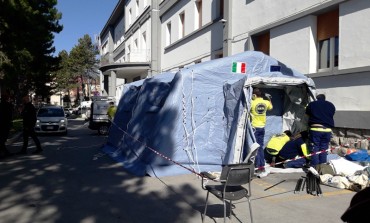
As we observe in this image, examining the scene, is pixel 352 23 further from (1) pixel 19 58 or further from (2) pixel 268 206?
(1) pixel 19 58

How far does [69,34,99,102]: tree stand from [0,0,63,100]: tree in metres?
35.0

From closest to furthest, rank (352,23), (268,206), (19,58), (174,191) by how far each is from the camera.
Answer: (268,206)
(174,191)
(352,23)
(19,58)

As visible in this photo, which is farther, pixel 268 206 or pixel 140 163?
pixel 140 163

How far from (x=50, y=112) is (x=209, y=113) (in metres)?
14.2

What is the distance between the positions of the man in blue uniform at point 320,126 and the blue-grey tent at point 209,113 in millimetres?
1170

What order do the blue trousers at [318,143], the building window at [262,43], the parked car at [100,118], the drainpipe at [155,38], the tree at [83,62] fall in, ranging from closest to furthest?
the blue trousers at [318,143], the building window at [262,43], the parked car at [100,118], the drainpipe at [155,38], the tree at [83,62]

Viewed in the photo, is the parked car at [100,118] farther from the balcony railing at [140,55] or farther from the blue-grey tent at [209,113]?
the balcony railing at [140,55]

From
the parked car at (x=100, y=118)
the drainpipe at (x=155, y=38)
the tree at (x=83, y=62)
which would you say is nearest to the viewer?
the parked car at (x=100, y=118)

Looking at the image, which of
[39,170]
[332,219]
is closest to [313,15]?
[332,219]

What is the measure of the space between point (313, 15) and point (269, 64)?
2.65 metres

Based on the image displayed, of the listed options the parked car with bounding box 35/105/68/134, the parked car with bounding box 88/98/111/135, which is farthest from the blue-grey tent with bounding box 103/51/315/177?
the parked car with bounding box 35/105/68/134

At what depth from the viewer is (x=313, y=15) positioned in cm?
1113

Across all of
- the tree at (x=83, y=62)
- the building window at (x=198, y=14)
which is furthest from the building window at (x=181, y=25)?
the tree at (x=83, y=62)

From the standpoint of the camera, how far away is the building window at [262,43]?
1380 centimetres
